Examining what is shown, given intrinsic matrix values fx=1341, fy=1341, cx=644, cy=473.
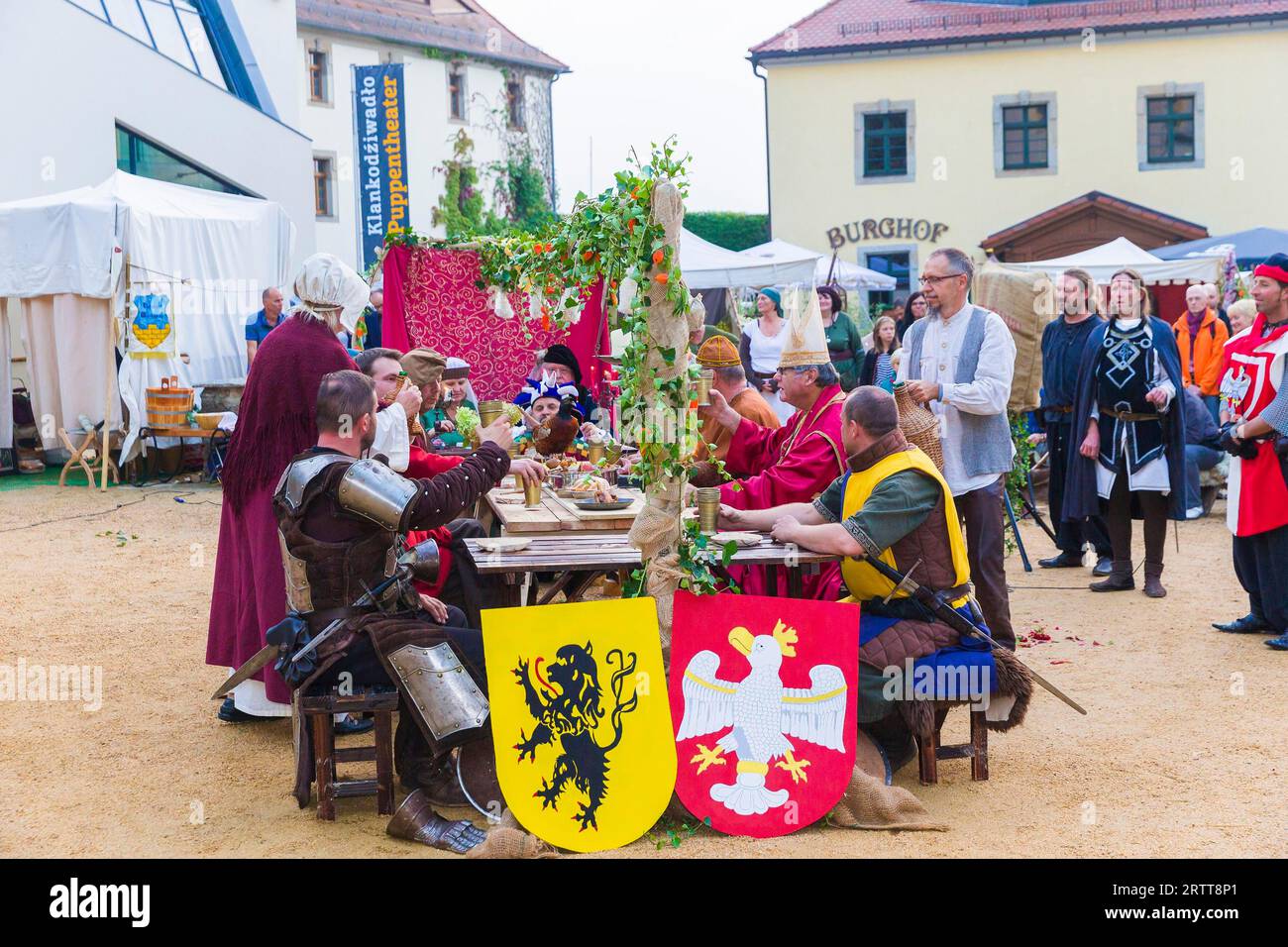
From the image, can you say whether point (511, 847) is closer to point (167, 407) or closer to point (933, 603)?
point (933, 603)

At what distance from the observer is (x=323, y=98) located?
1182 inches

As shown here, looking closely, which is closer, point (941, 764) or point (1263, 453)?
point (941, 764)

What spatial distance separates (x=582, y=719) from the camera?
4008 mm

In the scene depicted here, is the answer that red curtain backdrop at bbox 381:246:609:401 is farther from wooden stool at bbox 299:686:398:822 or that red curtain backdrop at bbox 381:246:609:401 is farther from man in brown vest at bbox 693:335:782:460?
wooden stool at bbox 299:686:398:822

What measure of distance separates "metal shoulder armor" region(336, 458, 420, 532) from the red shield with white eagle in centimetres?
91

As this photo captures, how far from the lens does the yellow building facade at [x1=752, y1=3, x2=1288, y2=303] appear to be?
2511cm

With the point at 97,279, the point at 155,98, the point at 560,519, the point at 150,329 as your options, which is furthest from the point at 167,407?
the point at 560,519

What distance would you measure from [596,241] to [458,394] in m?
5.04

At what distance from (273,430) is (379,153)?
523 inches

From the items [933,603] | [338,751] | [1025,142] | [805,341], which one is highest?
[1025,142]

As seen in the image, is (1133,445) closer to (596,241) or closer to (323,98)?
(596,241)

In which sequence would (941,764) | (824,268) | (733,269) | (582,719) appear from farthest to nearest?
(824,268)
(733,269)
(941,764)
(582,719)

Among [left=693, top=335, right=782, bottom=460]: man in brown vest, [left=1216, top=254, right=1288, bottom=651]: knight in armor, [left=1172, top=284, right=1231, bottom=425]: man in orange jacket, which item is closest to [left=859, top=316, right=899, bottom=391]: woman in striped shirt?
[left=1172, top=284, right=1231, bottom=425]: man in orange jacket
